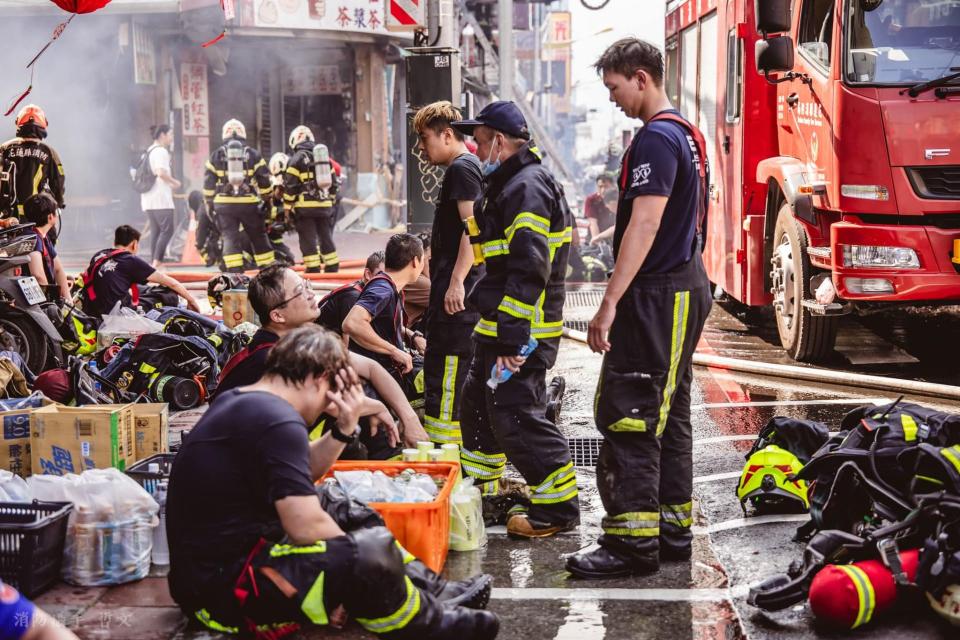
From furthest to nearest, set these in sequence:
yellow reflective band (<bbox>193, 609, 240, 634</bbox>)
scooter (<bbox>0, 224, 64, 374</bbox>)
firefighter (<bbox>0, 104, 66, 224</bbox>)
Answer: firefighter (<bbox>0, 104, 66, 224</bbox>)
scooter (<bbox>0, 224, 64, 374</bbox>)
yellow reflective band (<bbox>193, 609, 240, 634</bbox>)

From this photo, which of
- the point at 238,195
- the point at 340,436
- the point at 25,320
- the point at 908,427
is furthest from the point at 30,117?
the point at 908,427

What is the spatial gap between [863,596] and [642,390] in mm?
1124

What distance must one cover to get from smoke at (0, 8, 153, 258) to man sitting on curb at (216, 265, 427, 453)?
16659mm

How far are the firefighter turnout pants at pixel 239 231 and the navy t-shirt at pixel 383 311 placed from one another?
9.46 meters

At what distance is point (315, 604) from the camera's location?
145 inches

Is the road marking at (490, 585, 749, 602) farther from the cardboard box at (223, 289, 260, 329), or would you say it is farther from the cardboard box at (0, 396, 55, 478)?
the cardboard box at (223, 289, 260, 329)

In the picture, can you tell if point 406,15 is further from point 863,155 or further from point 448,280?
point 448,280

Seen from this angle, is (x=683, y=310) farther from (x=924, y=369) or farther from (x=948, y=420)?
(x=924, y=369)

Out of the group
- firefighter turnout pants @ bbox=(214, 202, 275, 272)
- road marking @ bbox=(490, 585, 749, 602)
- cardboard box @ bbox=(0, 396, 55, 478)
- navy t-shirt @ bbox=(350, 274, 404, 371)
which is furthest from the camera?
firefighter turnout pants @ bbox=(214, 202, 275, 272)

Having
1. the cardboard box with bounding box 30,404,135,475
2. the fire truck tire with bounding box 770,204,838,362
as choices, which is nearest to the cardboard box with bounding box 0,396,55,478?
the cardboard box with bounding box 30,404,135,475

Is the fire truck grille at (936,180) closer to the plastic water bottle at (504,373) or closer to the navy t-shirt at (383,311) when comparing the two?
the navy t-shirt at (383,311)

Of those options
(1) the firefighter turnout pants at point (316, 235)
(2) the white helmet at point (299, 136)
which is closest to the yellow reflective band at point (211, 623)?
(1) the firefighter turnout pants at point (316, 235)

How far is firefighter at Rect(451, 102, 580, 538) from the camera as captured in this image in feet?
16.3

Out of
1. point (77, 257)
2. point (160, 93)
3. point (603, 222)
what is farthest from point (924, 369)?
point (160, 93)
